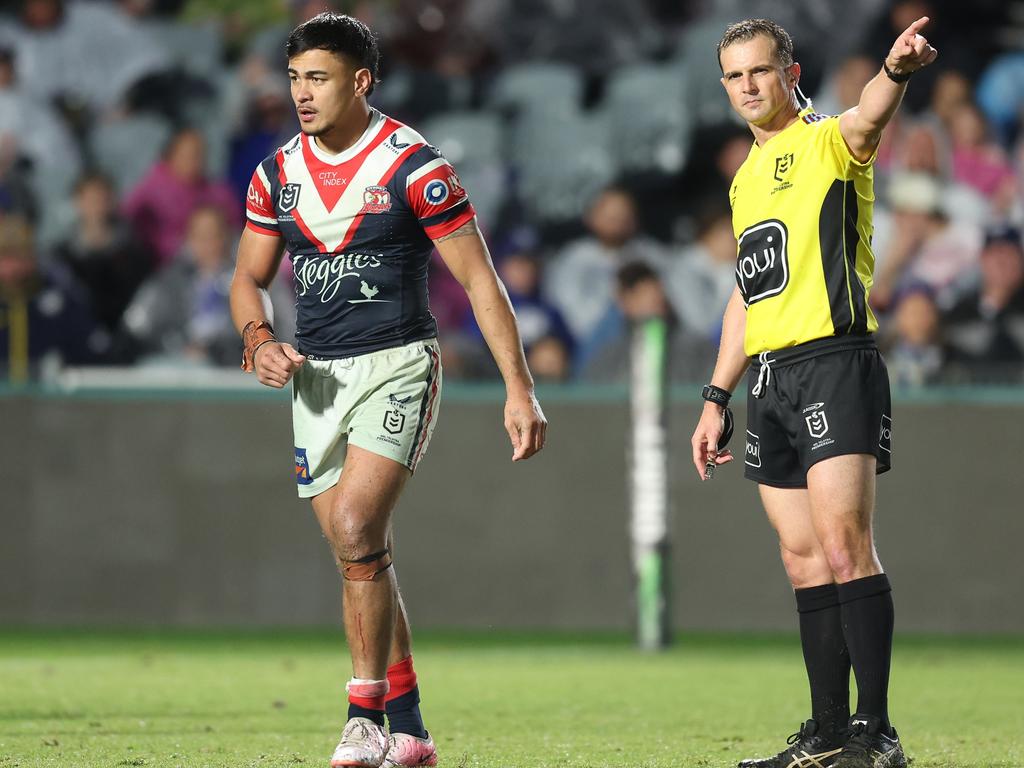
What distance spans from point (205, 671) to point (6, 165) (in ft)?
18.7

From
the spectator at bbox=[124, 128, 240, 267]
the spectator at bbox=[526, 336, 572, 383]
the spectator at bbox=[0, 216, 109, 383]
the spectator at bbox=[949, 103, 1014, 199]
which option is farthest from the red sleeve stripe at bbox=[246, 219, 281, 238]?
the spectator at bbox=[949, 103, 1014, 199]

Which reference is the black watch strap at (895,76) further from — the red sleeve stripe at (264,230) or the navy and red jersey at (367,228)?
the red sleeve stripe at (264,230)

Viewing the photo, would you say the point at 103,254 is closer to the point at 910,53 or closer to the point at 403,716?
the point at 403,716

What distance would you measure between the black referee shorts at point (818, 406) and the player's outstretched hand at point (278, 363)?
53.1 inches

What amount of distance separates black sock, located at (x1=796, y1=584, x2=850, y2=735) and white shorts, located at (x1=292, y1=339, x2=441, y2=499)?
1251 millimetres

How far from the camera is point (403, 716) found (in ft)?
15.9

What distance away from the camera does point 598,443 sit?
10.5m

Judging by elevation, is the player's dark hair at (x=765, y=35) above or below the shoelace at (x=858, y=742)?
above

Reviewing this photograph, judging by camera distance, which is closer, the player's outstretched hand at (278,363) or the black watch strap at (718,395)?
the player's outstretched hand at (278,363)

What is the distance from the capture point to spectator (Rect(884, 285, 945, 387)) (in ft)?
34.0

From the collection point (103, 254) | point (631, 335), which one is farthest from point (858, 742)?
point (103, 254)

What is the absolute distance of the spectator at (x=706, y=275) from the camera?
11797 mm

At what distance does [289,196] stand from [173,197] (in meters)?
7.69

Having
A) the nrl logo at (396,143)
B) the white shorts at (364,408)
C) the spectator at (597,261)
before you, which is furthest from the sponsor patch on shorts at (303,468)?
the spectator at (597,261)
